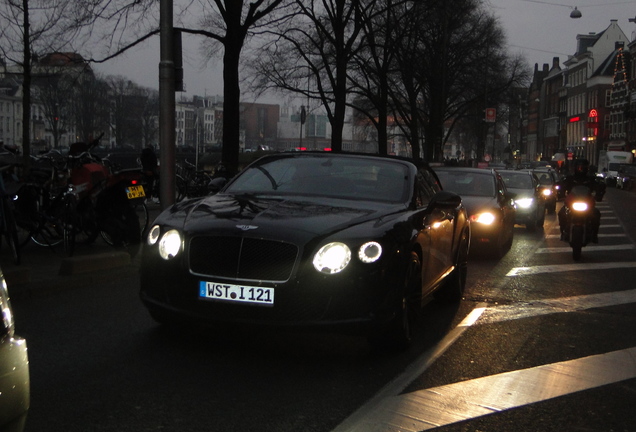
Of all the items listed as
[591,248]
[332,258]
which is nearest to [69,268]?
[332,258]

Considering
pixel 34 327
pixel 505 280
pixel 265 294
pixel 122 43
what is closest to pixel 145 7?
pixel 122 43

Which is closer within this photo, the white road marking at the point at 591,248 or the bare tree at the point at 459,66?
the white road marking at the point at 591,248

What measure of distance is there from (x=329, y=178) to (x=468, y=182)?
870 cm

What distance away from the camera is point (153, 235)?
21.2 feet

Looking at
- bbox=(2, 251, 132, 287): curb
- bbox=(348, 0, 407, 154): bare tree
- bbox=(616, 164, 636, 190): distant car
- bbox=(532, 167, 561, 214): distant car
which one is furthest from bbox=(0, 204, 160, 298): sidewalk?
bbox=(616, 164, 636, 190): distant car

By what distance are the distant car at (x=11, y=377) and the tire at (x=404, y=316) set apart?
326 centimetres

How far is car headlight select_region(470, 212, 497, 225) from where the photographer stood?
14383mm

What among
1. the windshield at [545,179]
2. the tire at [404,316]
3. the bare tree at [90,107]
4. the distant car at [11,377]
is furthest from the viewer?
the bare tree at [90,107]

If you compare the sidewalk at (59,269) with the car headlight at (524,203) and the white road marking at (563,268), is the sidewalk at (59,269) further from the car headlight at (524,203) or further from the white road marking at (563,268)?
the car headlight at (524,203)

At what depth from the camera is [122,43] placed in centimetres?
2234

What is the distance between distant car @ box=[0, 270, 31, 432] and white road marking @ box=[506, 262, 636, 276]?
9424 millimetres

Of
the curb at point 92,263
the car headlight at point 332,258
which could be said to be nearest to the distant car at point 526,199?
the curb at point 92,263

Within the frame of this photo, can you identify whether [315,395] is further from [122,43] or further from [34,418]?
[122,43]

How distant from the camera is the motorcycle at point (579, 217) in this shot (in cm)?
1429
